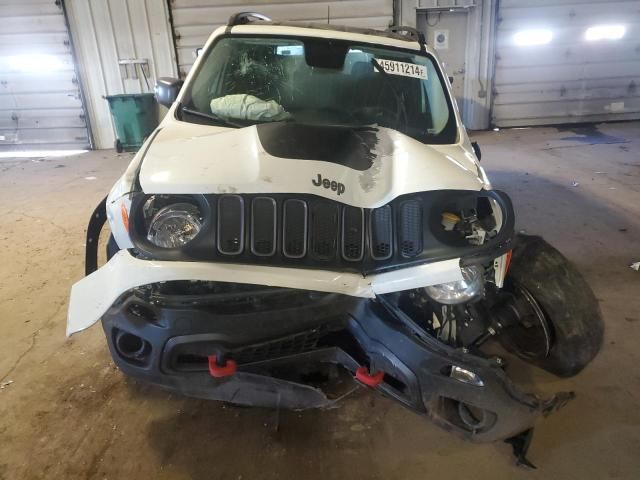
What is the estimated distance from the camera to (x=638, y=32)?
992 cm

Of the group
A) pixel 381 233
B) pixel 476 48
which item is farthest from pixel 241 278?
pixel 476 48

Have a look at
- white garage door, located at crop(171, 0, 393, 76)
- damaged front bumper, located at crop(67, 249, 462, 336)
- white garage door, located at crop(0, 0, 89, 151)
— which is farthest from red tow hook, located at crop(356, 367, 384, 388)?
white garage door, located at crop(0, 0, 89, 151)

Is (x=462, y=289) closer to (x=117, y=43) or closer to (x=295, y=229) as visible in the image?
(x=295, y=229)

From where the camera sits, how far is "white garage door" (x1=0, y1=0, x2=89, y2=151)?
9.30m

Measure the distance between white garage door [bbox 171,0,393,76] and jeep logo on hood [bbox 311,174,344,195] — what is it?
8556 mm

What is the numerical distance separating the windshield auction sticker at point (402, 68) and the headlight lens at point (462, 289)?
1.59 m

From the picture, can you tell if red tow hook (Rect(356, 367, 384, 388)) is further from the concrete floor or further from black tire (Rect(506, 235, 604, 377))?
black tire (Rect(506, 235, 604, 377))

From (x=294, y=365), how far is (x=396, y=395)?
41 centimetres

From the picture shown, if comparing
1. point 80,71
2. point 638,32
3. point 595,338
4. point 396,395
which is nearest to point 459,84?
point 638,32

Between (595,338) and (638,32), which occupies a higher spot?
(638,32)

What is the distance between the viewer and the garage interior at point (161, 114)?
206 centimetres

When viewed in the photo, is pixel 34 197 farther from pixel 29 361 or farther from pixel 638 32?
pixel 638 32

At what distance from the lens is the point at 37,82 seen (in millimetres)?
9742

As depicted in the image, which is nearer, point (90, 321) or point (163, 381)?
point (90, 321)
